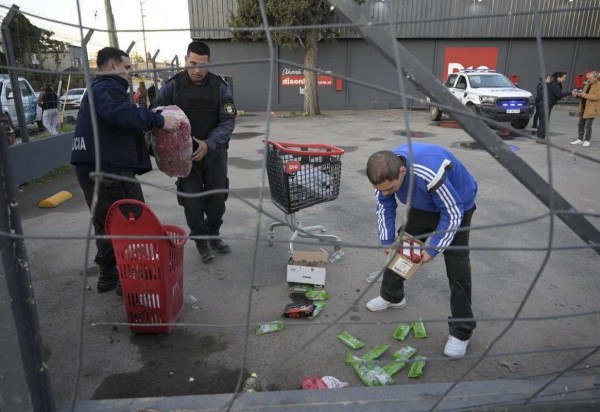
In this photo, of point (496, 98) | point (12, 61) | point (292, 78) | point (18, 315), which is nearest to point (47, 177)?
point (12, 61)

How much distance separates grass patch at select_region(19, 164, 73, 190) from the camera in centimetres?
686

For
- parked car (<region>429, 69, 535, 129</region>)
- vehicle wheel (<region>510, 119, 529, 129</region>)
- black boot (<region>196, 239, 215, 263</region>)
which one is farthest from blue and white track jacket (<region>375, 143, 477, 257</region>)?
vehicle wheel (<region>510, 119, 529, 129</region>)

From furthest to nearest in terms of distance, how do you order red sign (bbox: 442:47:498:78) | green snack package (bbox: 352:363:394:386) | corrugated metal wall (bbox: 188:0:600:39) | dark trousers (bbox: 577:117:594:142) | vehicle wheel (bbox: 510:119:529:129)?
red sign (bbox: 442:47:498:78) → corrugated metal wall (bbox: 188:0:600:39) → vehicle wheel (bbox: 510:119:529:129) → dark trousers (bbox: 577:117:594:142) → green snack package (bbox: 352:363:394:386)

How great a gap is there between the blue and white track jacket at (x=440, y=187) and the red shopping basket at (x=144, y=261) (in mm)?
1509

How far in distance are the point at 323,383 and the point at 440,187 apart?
129 cm

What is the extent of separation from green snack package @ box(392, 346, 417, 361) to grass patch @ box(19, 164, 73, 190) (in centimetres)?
640

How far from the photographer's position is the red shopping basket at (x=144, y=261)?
8.61 feet

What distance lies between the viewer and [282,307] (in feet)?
11.0

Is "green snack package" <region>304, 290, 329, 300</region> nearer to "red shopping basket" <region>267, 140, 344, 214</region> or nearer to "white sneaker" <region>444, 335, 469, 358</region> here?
"red shopping basket" <region>267, 140, 344, 214</region>

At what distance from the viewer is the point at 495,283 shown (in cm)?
372

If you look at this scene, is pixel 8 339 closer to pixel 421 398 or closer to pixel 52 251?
pixel 421 398

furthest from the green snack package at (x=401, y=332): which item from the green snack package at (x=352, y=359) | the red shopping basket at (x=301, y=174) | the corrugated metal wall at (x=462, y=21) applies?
the corrugated metal wall at (x=462, y=21)

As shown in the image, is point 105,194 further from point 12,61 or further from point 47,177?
point 47,177

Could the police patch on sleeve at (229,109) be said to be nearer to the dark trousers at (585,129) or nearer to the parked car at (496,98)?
the parked car at (496,98)
